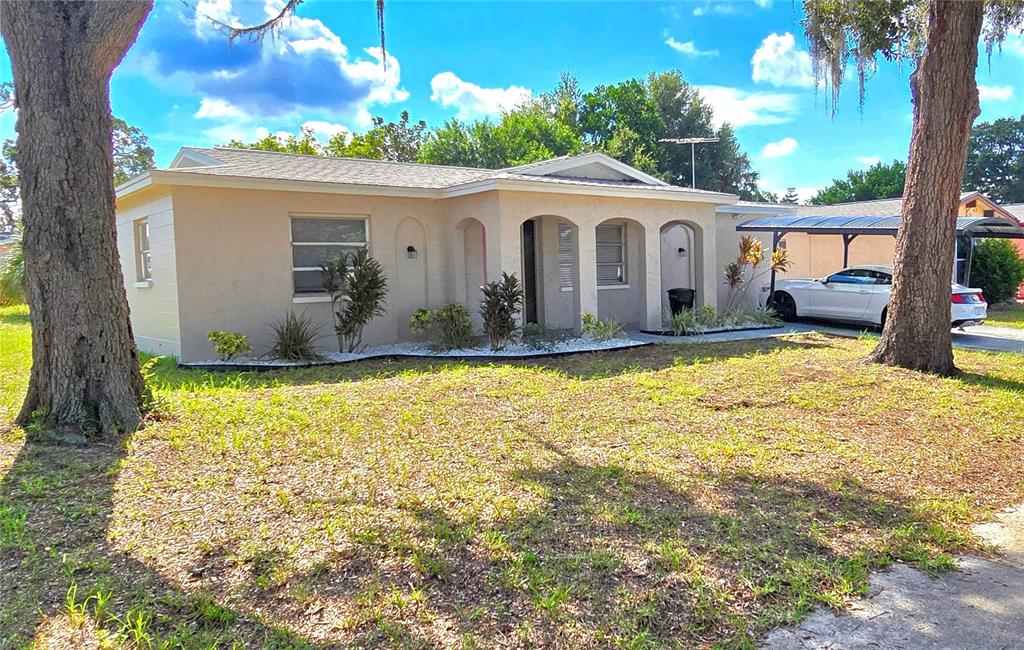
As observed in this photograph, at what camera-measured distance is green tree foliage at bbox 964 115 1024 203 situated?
5075 cm

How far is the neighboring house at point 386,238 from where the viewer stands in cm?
1053

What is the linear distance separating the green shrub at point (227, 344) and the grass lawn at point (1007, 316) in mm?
16004

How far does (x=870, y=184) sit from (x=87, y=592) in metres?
53.4

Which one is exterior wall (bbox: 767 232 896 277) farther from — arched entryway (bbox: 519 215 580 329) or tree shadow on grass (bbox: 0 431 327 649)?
tree shadow on grass (bbox: 0 431 327 649)

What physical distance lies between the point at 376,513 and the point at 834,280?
46.7 feet

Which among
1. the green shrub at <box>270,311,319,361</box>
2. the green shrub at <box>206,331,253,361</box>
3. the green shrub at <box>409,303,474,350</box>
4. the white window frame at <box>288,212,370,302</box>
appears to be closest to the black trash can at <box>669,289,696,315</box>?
the green shrub at <box>409,303,474,350</box>

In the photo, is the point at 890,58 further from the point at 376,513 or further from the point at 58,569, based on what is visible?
the point at 58,569

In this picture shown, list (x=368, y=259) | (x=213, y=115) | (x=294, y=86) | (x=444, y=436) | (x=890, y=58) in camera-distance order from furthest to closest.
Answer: (x=213, y=115)
(x=294, y=86)
(x=890, y=58)
(x=368, y=259)
(x=444, y=436)

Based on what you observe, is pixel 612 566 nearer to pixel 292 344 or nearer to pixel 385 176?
pixel 292 344

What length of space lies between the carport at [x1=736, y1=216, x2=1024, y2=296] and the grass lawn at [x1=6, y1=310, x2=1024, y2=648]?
8.79m

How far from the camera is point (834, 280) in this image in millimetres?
15617

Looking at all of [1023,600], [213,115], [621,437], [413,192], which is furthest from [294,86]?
[1023,600]

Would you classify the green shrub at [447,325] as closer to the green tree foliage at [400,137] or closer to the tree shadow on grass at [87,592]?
the tree shadow on grass at [87,592]

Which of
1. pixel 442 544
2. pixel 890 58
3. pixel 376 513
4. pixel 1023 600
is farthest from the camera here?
pixel 890 58
